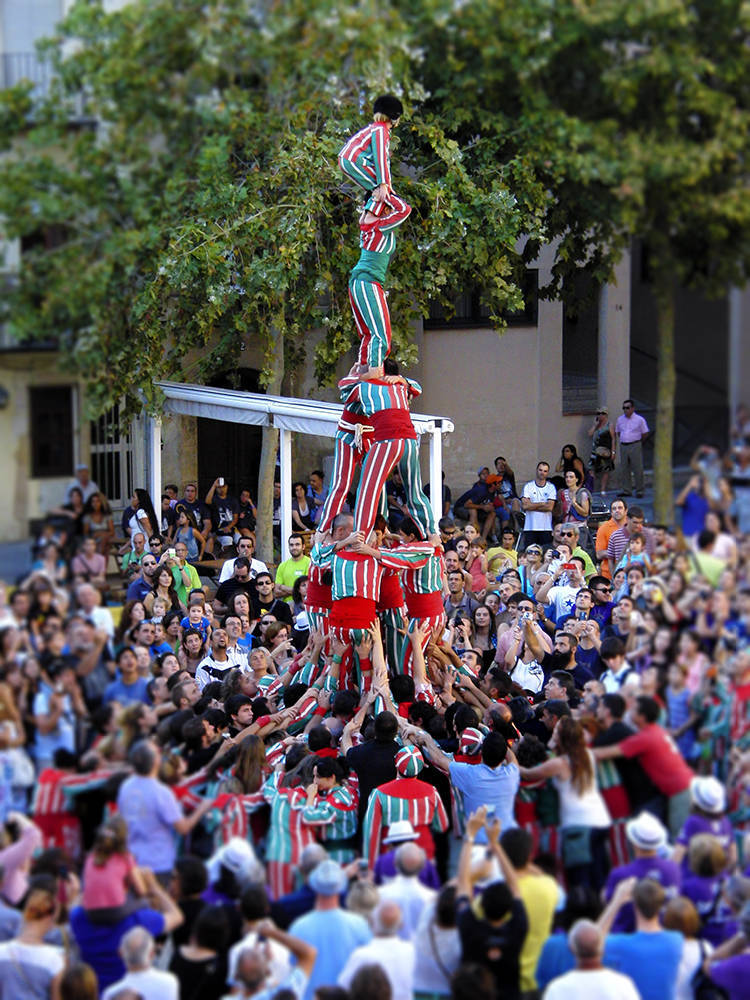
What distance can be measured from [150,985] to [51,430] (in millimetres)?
2771

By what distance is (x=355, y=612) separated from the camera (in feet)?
37.0

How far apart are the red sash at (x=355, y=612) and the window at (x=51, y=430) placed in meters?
3.33

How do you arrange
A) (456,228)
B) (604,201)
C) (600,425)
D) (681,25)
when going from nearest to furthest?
(681,25) < (604,201) < (600,425) < (456,228)

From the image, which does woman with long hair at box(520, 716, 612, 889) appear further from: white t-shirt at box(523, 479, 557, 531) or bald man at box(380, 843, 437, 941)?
white t-shirt at box(523, 479, 557, 531)

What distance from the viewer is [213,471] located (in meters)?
19.6

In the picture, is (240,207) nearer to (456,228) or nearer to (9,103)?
(456,228)

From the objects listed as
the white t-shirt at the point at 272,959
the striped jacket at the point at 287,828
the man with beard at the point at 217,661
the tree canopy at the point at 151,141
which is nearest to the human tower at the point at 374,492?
the tree canopy at the point at 151,141

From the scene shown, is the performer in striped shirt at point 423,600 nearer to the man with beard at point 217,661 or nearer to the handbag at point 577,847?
the man with beard at point 217,661

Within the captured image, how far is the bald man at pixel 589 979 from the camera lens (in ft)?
23.8

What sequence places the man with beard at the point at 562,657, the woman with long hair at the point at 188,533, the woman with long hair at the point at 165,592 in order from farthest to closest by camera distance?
the woman with long hair at the point at 188,533 → the woman with long hair at the point at 165,592 → the man with beard at the point at 562,657

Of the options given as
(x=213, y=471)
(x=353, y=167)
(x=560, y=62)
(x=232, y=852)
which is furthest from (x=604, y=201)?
(x=213, y=471)

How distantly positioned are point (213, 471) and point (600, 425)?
697 centimetres

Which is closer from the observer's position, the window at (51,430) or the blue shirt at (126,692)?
the blue shirt at (126,692)

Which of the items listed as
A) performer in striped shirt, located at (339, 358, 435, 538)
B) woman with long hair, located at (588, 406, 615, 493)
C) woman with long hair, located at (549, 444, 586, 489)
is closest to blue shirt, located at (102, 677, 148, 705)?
performer in striped shirt, located at (339, 358, 435, 538)
